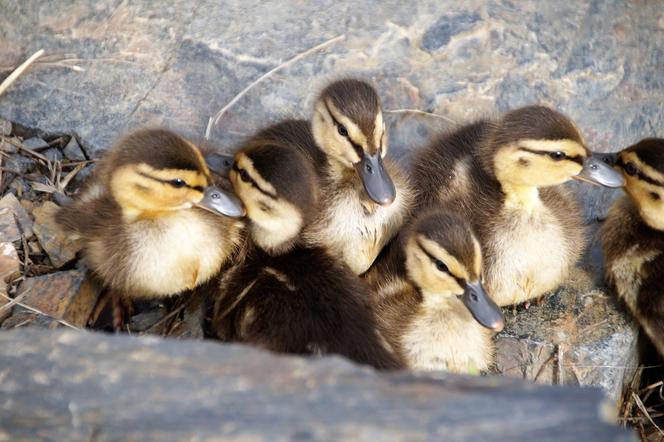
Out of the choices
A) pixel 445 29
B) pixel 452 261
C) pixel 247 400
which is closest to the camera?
pixel 247 400

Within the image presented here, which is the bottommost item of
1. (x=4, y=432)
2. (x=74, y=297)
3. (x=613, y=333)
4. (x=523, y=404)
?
(x=613, y=333)

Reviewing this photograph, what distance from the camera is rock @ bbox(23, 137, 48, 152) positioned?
155 inches

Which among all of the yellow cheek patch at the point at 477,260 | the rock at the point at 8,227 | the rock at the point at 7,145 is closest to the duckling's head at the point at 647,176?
the yellow cheek patch at the point at 477,260

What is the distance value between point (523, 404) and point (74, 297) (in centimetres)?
214

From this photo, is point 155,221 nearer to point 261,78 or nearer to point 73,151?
point 73,151

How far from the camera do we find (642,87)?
4.15 m

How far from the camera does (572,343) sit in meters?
3.44

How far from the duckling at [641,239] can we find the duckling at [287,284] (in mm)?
1056

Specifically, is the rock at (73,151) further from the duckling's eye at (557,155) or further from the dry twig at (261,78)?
the duckling's eye at (557,155)

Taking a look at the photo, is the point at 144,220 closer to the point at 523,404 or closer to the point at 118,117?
the point at 118,117

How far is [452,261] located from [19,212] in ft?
6.00

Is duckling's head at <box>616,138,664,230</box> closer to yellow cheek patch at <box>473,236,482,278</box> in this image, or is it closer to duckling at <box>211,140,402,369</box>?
yellow cheek patch at <box>473,236,482,278</box>

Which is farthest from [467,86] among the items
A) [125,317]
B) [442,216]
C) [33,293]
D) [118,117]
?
[33,293]

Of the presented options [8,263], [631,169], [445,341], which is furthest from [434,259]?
[8,263]
